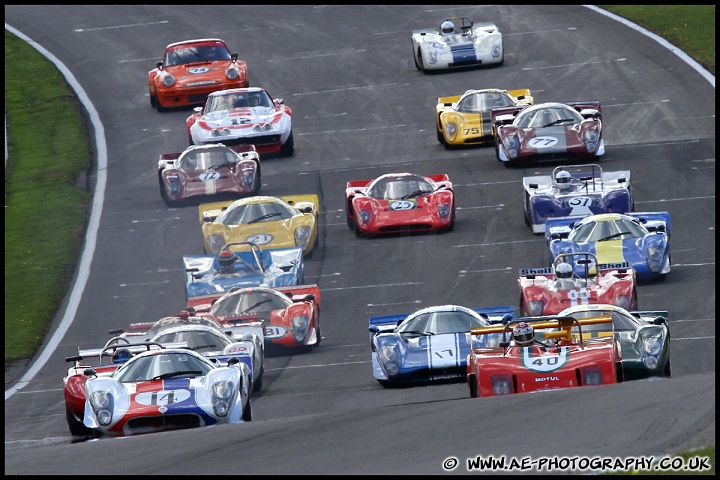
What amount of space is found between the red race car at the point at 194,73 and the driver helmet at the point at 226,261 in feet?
47.9

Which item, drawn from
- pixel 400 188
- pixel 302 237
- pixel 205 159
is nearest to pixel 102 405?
pixel 302 237

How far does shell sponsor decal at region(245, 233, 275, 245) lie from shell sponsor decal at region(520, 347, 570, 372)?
11.6 m

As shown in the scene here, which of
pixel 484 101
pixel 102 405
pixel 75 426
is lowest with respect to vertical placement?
pixel 75 426

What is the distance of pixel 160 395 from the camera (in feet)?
61.8

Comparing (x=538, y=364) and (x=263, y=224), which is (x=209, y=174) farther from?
(x=538, y=364)

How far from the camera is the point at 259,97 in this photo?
37.4 meters

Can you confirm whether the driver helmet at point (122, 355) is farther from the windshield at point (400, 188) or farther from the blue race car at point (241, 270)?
the windshield at point (400, 188)

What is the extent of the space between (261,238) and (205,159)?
4.99 m

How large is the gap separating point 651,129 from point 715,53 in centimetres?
734

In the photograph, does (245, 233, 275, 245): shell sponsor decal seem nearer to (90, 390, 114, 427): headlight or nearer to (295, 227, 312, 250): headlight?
(295, 227, 312, 250): headlight

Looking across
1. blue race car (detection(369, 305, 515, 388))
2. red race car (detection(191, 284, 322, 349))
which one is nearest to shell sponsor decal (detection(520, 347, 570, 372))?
blue race car (detection(369, 305, 515, 388))

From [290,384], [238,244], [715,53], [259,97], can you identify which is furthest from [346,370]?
[715,53]

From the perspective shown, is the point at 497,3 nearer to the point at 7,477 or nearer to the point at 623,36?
the point at 623,36

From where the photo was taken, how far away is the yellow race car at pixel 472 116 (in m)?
36.3
